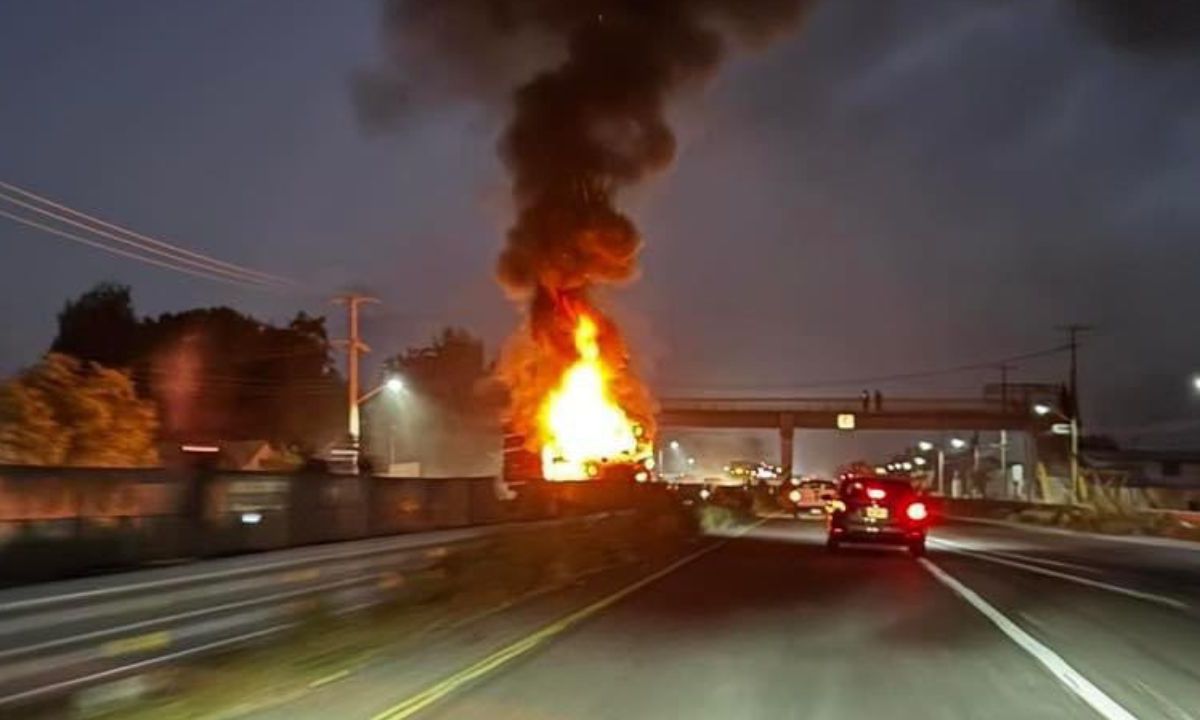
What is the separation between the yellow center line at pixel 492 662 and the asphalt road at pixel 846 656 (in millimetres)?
64

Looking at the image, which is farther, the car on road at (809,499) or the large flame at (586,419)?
the car on road at (809,499)

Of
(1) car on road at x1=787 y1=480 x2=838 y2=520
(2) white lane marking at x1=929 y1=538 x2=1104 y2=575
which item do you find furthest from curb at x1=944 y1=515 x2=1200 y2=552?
(1) car on road at x1=787 y1=480 x2=838 y2=520

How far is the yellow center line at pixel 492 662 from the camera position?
1212 centimetres

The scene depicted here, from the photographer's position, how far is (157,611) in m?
14.1

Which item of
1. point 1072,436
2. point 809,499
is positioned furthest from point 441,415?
point 1072,436

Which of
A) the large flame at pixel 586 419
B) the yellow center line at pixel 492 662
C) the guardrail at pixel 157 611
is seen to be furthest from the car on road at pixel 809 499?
the guardrail at pixel 157 611

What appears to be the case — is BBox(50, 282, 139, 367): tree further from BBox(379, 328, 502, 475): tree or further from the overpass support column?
the overpass support column

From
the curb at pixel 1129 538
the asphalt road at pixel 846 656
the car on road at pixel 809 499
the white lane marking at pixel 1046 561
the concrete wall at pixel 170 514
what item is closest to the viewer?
the asphalt road at pixel 846 656

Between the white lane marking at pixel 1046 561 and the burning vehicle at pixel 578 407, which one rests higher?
the burning vehicle at pixel 578 407

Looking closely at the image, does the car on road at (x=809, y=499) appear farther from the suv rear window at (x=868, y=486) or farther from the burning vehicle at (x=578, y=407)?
the suv rear window at (x=868, y=486)

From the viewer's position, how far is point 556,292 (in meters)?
53.0

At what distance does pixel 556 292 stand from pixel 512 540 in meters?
25.1

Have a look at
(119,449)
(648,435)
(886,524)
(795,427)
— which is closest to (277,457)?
(648,435)

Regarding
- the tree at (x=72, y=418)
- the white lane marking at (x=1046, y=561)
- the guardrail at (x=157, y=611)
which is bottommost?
the white lane marking at (x=1046, y=561)
